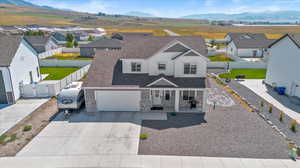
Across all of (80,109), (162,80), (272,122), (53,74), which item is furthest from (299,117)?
(53,74)

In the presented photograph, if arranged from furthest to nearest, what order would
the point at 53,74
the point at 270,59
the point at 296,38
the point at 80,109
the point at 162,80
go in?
the point at 53,74
the point at 270,59
the point at 296,38
the point at 80,109
the point at 162,80

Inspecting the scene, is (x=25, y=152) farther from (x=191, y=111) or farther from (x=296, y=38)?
(x=296, y=38)

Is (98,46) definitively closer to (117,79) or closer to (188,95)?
(117,79)

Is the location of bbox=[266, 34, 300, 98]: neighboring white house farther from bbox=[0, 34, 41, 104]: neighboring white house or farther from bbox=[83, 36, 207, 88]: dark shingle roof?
bbox=[0, 34, 41, 104]: neighboring white house

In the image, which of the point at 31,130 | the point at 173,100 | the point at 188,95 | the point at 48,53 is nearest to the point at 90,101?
the point at 31,130

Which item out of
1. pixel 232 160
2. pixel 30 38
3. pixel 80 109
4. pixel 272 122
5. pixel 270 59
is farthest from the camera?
pixel 30 38

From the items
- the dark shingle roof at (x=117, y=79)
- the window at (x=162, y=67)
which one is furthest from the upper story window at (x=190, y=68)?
the window at (x=162, y=67)

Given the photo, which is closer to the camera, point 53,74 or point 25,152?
point 25,152
